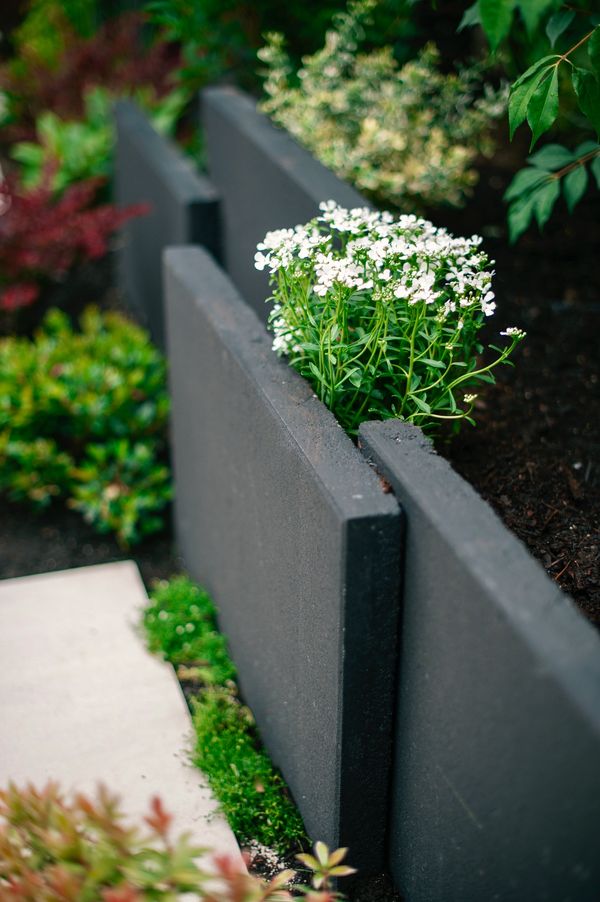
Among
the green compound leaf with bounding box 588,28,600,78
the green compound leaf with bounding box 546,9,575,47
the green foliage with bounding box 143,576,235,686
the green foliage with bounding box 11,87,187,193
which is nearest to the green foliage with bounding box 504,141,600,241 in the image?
the green compound leaf with bounding box 546,9,575,47

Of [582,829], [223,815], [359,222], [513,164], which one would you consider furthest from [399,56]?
[582,829]

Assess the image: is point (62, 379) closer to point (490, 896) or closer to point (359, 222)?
point (359, 222)

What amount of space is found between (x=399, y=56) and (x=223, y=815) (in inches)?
124

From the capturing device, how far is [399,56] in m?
3.90

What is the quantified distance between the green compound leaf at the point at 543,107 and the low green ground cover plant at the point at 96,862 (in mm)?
1603

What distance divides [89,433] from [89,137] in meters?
3.01

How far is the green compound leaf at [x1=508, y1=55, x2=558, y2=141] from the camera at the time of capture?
6.62ft

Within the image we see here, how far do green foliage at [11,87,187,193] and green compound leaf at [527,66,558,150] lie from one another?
388 centimetres

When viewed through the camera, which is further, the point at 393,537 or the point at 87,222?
the point at 87,222

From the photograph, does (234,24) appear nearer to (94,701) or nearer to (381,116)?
(381,116)

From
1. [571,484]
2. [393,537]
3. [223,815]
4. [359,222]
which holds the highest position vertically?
[359,222]

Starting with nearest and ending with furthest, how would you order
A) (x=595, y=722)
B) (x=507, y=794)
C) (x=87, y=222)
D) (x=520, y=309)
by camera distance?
(x=595, y=722) < (x=507, y=794) < (x=520, y=309) < (x=87, y=222)

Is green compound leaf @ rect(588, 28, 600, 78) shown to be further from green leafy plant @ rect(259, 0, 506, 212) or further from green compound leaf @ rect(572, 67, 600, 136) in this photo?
green leafy plant @ rect(259, 0, 506, 212)

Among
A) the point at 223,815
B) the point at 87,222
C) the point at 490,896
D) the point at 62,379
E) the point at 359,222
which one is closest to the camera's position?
the point at 490,896
